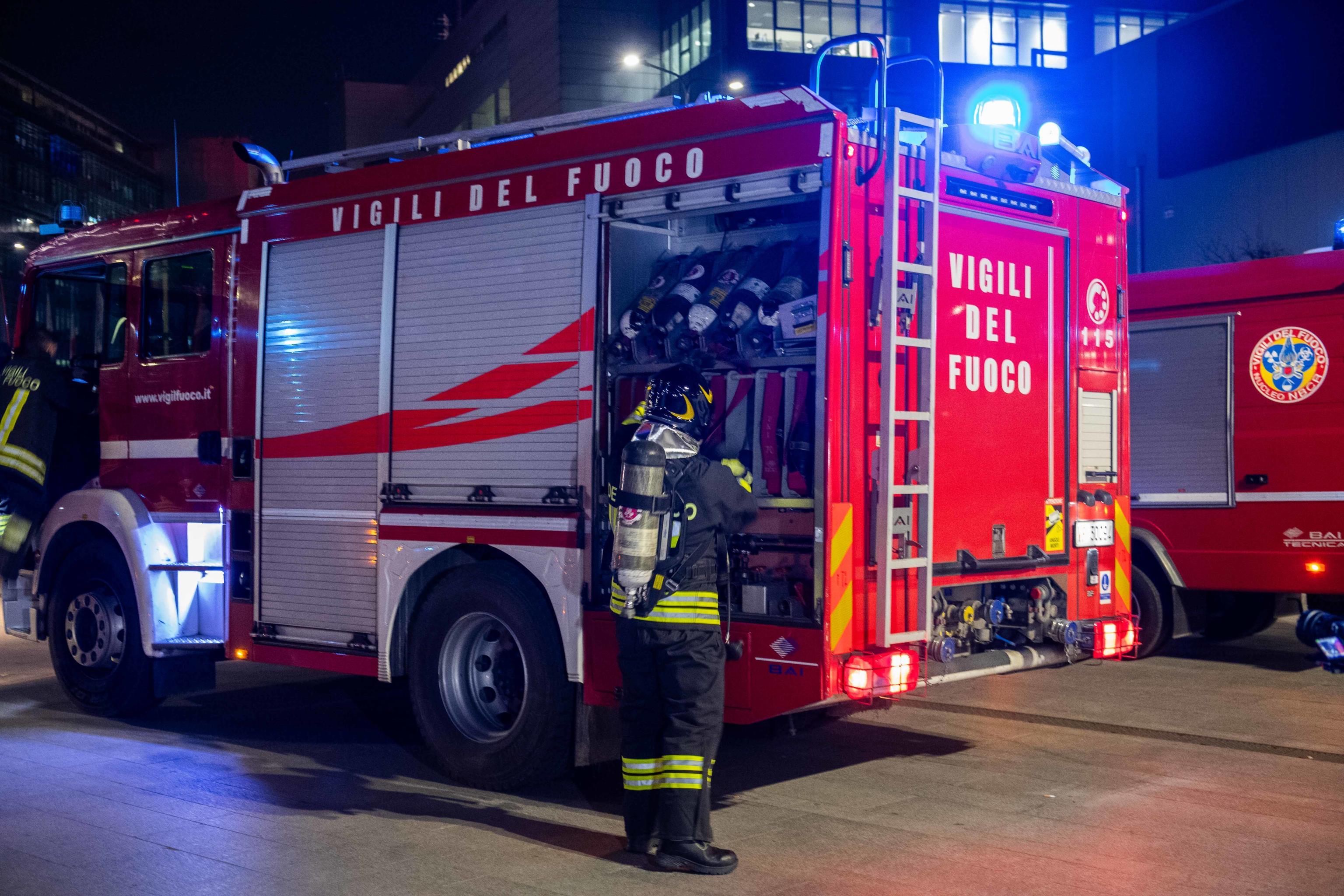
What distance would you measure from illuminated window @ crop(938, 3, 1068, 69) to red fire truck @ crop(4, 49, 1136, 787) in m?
40.0

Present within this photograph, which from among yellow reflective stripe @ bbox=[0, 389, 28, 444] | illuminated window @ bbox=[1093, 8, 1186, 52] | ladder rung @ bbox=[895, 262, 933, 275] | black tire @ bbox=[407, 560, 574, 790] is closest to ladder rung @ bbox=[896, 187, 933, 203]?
ladder rung @ bbox=[895, 262, 933, 275]

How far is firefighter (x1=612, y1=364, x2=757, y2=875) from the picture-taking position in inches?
196

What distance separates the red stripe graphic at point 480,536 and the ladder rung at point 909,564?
145 centimetres

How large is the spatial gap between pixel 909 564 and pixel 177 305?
489 centimetres

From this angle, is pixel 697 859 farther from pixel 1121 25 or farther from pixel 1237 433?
pixel 1121 25

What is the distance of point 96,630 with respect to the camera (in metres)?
8.29

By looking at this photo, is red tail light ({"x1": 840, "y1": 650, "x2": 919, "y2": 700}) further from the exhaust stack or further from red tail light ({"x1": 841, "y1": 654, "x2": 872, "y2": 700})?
the exhaust stack

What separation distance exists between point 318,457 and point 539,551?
1.74 metres

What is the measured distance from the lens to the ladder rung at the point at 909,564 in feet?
18.0

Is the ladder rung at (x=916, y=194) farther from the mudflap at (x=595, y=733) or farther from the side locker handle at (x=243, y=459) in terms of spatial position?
the side locker handle at (x=243, y=459)

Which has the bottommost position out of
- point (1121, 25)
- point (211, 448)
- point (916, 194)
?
point (211, 448)

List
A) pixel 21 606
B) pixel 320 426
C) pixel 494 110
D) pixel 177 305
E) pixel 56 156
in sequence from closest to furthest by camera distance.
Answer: pixel 320 426 → pixel 177 305 → pixel 21 606 → pixel 494 110 → pixel 56 156

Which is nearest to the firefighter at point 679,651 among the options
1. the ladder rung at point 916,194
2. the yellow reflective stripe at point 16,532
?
the ladder rung at point 916,194

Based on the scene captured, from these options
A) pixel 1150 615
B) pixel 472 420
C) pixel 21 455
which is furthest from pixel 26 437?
pixel 1150 615
